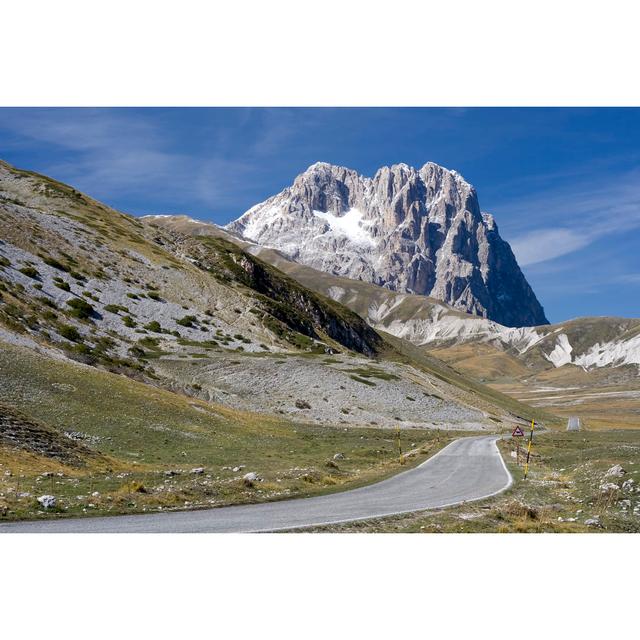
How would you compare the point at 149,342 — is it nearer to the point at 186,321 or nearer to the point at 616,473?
the point at 186,321

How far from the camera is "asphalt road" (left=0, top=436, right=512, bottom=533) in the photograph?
18406 mm

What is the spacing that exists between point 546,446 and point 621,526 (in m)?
43.2

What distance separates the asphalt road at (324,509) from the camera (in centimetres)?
1841

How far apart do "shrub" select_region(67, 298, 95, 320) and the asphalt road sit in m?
56.6

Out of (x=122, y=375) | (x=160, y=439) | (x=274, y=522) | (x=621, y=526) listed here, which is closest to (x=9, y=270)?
(x=122, y=375)

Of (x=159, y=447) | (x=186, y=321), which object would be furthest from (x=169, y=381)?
(x=186, y=321)

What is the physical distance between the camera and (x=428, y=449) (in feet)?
166

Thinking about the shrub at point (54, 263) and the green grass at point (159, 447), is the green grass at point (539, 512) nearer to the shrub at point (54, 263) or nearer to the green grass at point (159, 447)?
the green grass at point (159, 447)

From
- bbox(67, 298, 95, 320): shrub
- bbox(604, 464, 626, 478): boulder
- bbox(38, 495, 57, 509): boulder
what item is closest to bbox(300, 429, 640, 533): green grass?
bbox(604, 464, 626, 478): boulder

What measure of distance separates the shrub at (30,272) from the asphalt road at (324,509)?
2639 inches

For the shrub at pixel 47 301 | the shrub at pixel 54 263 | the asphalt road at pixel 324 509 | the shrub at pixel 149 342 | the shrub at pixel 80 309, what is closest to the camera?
the asphalt road at pixel 324 509

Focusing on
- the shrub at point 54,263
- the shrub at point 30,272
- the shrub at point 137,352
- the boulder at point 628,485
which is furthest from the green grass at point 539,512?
the shrub at point 54,263

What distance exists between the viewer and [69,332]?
2682 inches

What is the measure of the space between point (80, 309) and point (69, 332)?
40.9 feet
